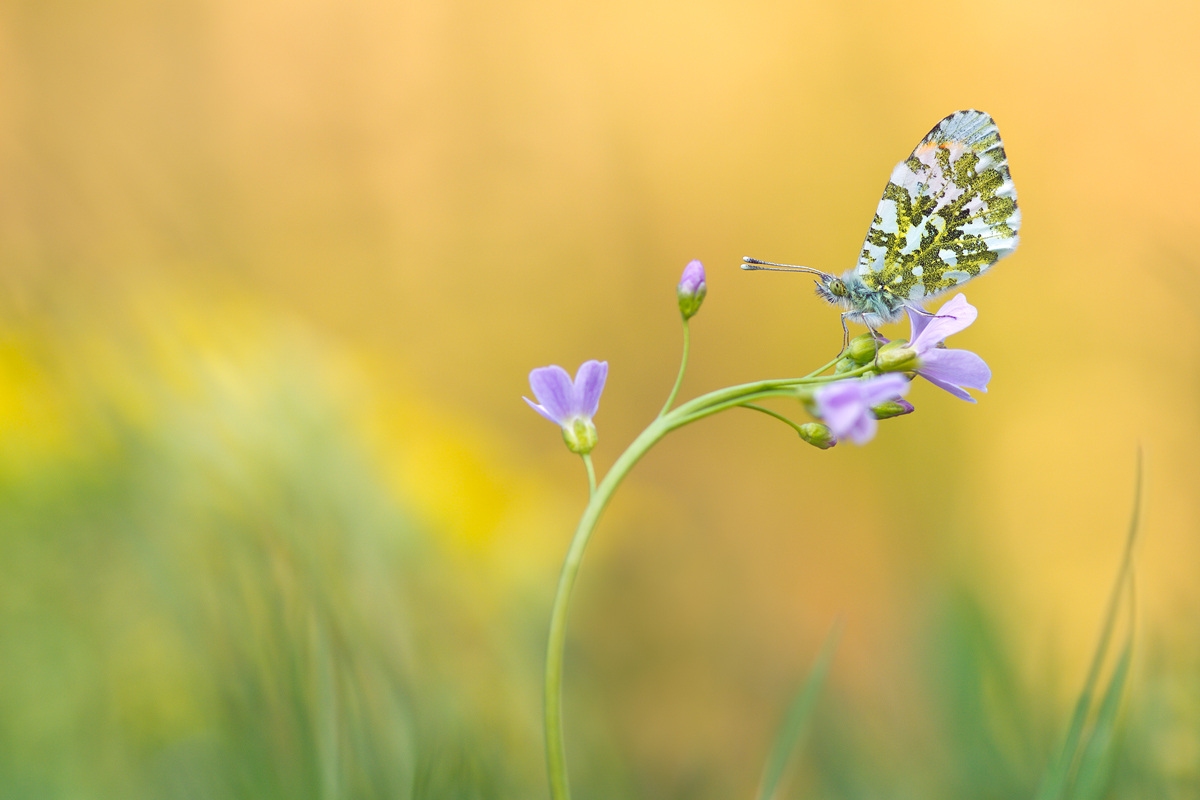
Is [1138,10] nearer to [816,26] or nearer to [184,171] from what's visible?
[816,26]

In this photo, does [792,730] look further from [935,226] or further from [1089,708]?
[935,226]

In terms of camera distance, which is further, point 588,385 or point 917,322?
point 917,322

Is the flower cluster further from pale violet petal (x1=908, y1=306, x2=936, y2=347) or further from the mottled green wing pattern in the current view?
the mottled green wing pattern

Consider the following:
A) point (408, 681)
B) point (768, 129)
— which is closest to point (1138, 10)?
point (768, 129)

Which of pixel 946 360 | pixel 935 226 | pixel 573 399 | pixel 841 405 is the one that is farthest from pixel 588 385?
pixel 935 226

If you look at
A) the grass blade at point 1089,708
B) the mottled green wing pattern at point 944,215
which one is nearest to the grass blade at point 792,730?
the grass blade at point 1089,708

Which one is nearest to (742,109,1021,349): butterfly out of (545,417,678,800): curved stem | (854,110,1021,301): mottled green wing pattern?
(854,110,1021,301): mottled green wing pattern
